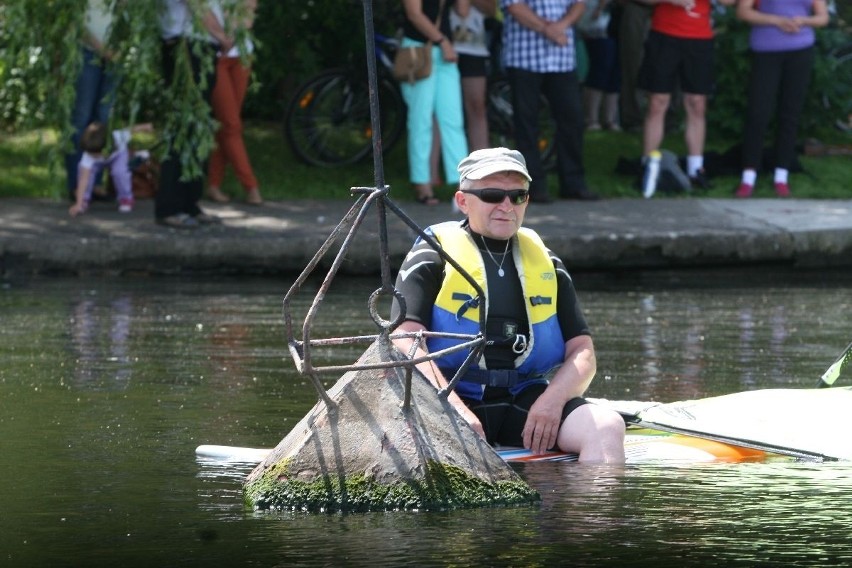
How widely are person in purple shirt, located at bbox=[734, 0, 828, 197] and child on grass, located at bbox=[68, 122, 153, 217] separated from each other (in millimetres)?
4600

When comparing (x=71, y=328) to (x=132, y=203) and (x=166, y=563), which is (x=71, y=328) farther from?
(x=166, y=563)

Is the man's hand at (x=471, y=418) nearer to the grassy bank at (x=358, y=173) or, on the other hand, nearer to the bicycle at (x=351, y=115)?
the grassy bank at (x=358, y=173)

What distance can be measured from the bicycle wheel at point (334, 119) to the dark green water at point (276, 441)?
9.29ft

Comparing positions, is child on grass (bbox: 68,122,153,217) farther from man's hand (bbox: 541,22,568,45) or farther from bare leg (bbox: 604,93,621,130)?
bare leg (bbox: 604,93,621,130)

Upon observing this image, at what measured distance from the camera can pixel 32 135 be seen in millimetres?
16625

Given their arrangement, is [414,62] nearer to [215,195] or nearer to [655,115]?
[215,195]

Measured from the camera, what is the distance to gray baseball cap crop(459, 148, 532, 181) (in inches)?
260

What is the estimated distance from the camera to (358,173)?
1553 centimetres

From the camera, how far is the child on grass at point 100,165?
13406 mm

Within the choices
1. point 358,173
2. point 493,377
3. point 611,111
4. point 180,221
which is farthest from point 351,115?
point 493,377

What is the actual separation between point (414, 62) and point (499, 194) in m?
7.10

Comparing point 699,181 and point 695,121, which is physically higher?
point 695,121

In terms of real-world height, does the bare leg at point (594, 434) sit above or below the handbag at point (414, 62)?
below

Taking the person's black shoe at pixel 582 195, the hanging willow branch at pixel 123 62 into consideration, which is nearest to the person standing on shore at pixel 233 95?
the hanging willow branch at pixel 123 62
